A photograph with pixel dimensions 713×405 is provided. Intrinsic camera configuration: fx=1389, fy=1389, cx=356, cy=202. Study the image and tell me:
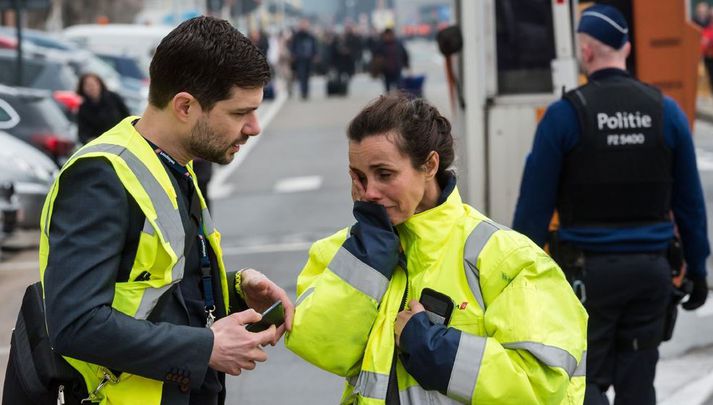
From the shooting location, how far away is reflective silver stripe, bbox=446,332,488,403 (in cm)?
315

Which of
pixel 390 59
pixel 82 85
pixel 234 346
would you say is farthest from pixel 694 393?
pixel 390 59

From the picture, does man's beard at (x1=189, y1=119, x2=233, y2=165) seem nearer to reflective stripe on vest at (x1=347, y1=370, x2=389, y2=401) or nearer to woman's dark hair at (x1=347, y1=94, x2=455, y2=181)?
woman's dark hair at (x1=347, y1=94, x2=455, y2=181)

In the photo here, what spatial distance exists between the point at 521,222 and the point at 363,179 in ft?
6.43

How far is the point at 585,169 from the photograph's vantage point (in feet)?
16.9

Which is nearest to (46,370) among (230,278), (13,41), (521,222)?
(230,278)

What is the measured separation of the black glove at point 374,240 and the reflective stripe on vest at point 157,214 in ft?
1.47

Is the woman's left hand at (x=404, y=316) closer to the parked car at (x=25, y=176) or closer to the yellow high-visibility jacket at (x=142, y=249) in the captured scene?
the yellow high-visibility jacket at (x=142, y=249)

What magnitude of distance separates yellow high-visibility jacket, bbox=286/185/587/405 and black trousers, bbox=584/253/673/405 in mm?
1726

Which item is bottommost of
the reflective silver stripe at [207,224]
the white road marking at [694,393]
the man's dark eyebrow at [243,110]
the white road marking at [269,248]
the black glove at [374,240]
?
the white road marking at [269,248]

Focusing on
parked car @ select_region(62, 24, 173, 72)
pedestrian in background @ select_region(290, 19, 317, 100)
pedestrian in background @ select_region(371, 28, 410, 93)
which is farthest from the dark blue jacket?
pedestrian in background @ select_region(290, 19, 317, 100)

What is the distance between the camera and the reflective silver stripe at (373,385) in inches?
129

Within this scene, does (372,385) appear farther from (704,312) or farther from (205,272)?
(704,312)

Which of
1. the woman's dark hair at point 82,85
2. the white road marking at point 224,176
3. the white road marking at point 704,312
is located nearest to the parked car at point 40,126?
the woman's dark hair at point 82,85

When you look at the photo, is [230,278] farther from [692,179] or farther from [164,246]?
[692,179]
